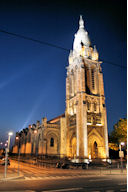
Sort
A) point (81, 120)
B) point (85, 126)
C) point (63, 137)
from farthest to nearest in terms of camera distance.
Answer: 1. point (63, 137)
2. point (81, 120)
3. point (85, 126)

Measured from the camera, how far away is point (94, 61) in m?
58.4

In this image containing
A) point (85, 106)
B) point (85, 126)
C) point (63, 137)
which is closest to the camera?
point (85, 126)

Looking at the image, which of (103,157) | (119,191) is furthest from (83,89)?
(119,191)

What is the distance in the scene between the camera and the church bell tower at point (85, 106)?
153ft

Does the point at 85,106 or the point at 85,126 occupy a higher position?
the point at 85,106

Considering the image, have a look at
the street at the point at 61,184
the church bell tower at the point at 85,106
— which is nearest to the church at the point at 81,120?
the church bell tower at the point at 85,106

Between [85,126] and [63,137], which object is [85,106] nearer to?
[85,126]

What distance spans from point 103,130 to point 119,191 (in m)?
38.5

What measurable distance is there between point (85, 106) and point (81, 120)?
162 inches

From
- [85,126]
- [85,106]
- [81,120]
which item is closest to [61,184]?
[85,126]

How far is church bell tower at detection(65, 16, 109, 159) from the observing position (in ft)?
153

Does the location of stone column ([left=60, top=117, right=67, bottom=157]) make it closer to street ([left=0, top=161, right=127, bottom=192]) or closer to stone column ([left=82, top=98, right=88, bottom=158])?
stone column ([left=82, top=98, right=88, bottom=158])

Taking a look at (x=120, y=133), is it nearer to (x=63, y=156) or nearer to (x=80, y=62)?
(x=63, y=156)

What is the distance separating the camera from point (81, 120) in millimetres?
47625
